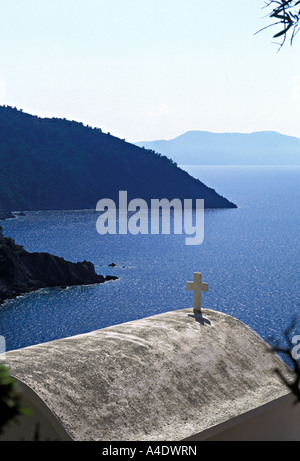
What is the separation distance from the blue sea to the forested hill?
717 centimetres

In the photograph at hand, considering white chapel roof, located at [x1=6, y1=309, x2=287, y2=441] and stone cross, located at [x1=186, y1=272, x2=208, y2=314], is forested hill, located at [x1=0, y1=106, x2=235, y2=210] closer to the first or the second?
stone cross, located at [x1=186, y1=272, x2=208, y2=314]

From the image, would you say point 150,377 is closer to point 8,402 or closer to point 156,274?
point 8,402

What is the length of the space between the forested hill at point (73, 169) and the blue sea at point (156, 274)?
7168 mm

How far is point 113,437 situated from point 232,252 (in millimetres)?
84682

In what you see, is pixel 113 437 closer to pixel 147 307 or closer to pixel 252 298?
pixel 147 307

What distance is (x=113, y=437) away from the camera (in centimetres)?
915

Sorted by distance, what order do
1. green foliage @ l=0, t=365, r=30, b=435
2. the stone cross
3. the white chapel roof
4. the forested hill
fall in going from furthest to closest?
the forested hill
the stone cross
the white chapel roof
green foliage @ l=0, t=365, r=30, b=435

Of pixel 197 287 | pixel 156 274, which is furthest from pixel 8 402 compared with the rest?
pixel 156 274

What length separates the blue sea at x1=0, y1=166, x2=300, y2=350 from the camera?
55.0 metres
